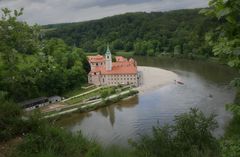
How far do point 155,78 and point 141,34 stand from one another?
1027 inches

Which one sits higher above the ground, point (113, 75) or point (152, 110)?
point (113, 75)

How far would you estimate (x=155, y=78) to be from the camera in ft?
88.0

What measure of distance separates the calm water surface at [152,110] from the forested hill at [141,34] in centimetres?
1409

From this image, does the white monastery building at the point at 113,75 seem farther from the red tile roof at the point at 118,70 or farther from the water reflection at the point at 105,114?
the water reflection at the point at 105,114

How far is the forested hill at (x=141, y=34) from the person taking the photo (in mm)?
40750

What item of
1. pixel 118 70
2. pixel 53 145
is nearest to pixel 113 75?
pixel 118 70

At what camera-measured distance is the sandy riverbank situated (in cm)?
2391

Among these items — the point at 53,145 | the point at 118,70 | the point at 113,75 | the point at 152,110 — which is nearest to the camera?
the point at 53,145

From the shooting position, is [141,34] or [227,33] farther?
[141,34]

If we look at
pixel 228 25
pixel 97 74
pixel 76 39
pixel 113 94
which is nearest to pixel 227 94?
pixel 113 94

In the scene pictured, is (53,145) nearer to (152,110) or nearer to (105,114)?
(152,110)

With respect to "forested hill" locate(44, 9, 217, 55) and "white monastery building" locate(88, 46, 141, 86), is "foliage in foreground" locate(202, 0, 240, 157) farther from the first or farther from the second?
"forested hill" locate(44, 9, 217, 55)

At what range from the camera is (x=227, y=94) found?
19312 mm

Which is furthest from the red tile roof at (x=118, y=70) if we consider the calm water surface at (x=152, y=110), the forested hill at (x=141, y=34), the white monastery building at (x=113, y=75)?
A: the forested hill at (x=141, y=34)
